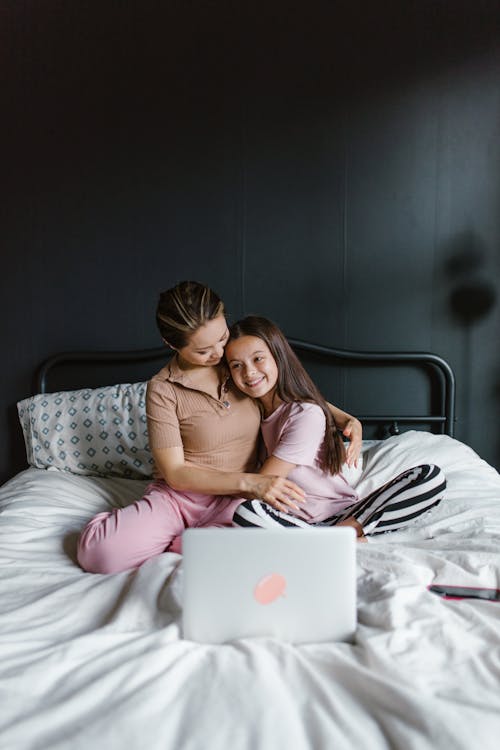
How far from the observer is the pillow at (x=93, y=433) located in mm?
1996

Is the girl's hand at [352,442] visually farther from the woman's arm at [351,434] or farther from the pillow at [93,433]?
the pillow at [93,433]

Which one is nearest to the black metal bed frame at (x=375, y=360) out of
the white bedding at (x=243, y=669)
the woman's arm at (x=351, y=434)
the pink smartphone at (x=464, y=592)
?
the woman's arm at (x=351, y=434)

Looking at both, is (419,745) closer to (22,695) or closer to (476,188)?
(22,695)

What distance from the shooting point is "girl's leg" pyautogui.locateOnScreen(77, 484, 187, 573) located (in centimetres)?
129

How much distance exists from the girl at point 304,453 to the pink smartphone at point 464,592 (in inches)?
13.2

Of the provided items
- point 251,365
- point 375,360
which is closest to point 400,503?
point 251,365

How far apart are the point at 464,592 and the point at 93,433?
1302 mm

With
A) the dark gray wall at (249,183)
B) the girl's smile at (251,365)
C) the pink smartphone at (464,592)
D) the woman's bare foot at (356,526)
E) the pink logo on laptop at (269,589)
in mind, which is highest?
the dark gray wall at (249,183)

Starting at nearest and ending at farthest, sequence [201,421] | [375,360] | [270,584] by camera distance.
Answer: [270,584] → [201,421] → [375,360]

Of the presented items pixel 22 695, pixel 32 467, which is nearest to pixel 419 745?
pixel 22 695

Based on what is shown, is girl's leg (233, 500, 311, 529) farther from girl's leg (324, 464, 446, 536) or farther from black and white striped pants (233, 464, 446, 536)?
girl's leg (324, 464, 446, 536)

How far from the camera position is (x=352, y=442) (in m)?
1.56

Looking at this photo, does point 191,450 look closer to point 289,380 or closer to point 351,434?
point 289,380

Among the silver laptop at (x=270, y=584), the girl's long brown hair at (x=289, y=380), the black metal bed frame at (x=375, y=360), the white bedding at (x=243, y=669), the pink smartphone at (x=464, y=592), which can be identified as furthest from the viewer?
the black metal bed frame at (x=375, y=360)
